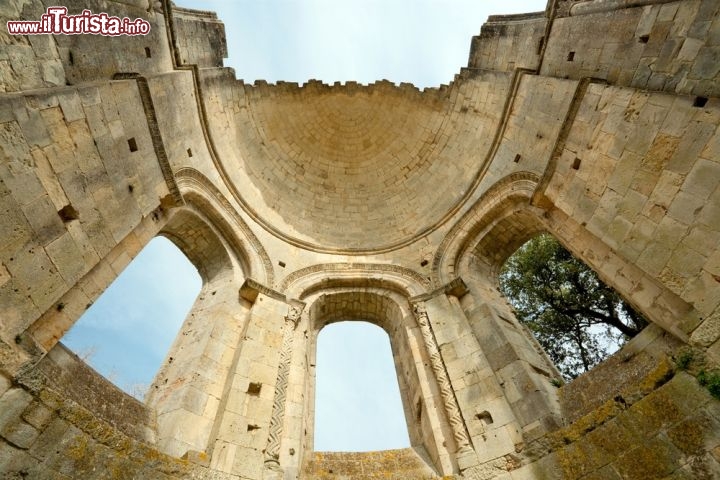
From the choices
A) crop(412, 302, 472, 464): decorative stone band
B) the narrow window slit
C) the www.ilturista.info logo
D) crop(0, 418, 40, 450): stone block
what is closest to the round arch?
crop(412, 302, 472, 464): decorative stone band

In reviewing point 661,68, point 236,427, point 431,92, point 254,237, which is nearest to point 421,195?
point 431,92

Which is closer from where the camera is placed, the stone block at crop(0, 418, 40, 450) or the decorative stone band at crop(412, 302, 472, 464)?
the stone block at crop(0, 418, 40, 450)

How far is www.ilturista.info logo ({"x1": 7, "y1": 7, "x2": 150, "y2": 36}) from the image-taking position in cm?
463

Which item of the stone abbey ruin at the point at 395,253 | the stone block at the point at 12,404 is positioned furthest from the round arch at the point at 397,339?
the stone block at the point at 12,404

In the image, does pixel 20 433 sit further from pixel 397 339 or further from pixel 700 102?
pixel 700 102

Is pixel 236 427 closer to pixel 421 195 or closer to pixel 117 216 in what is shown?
pixel 117 216

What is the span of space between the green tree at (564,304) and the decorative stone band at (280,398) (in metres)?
7.31

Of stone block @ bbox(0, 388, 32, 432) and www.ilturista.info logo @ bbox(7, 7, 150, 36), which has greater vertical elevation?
www.ilturista.info logo @ bbox(7, 7, 150, 36)

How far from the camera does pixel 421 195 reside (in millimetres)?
11812

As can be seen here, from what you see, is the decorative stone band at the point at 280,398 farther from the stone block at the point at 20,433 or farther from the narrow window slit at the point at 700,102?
the narrow window slit at the point at 700,102

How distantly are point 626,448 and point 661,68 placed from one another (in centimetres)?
522

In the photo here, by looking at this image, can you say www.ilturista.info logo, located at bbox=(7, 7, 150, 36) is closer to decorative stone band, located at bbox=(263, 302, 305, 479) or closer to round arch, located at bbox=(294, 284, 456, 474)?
decorative stone band, located at bbox=(263, 302, 305, 479)

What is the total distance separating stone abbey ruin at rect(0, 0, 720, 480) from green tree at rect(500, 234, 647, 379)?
4.68 m

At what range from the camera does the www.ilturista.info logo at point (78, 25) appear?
4629 millimetres
